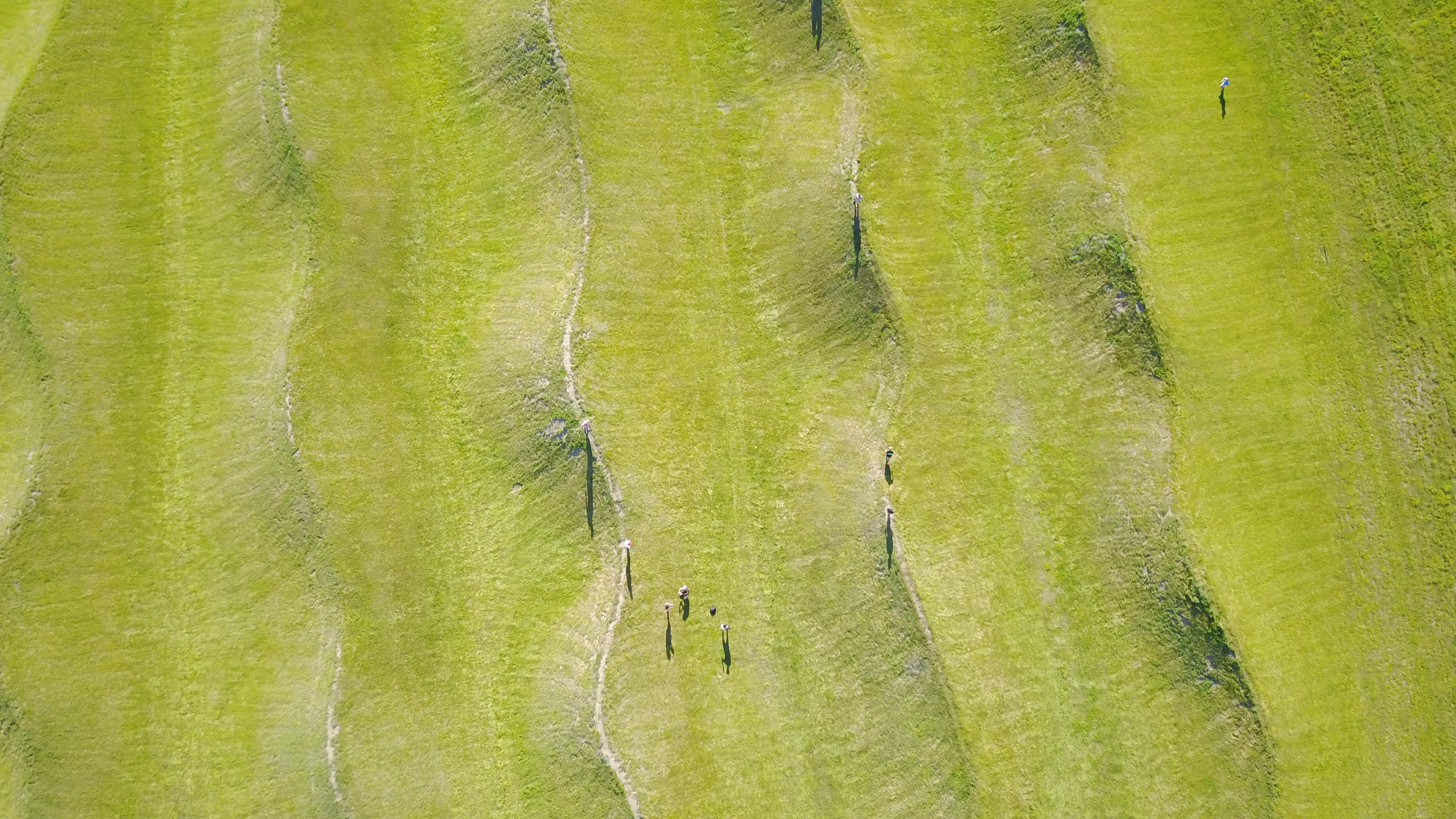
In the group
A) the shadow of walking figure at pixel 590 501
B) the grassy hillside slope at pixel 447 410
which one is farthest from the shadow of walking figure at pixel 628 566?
the shadow of walking figure at pixel 590 501

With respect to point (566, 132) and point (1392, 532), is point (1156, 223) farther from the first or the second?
A: point (566, 132)

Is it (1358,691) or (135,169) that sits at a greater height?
(135,169)

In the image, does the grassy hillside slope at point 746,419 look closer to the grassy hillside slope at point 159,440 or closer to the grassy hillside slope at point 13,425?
the grassy hillside slope at point 159,440

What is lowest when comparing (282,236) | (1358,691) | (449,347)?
(1358,691)

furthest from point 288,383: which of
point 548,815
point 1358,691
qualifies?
point 1358,691

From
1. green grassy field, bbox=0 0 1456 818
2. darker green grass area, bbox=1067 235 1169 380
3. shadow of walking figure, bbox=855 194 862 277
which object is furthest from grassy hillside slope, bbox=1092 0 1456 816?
Result: shadow of walking figure, bbox=855 194 862 277
